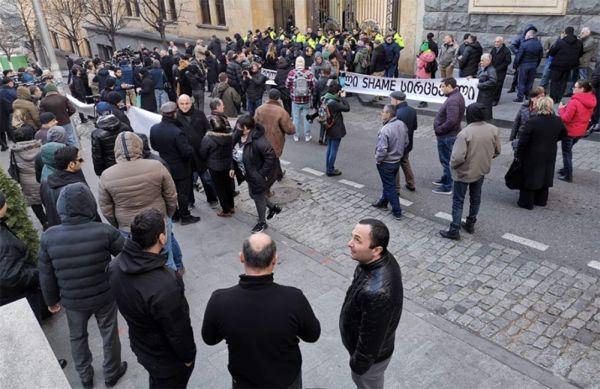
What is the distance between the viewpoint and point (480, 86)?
991 centimetres

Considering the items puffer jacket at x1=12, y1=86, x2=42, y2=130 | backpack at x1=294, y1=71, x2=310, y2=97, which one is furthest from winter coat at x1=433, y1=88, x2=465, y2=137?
puffer jacket at x1=12, y1=86, x2=42, y2=130

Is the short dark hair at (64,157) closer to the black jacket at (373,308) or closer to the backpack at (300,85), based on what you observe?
the black jacket at (373,308)

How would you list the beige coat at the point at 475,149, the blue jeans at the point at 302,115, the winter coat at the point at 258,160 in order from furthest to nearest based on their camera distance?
the blue jeans at the point at 302,115 < the winter coat at the point at 258,160 < the beige coat at the point at 475,149

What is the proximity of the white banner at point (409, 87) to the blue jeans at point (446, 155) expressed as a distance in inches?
129

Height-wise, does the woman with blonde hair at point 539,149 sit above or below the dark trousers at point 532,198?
above

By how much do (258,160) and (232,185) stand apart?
46.7 inches

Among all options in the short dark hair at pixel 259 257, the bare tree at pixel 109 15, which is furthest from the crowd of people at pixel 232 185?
the bare tree at pixel 109 15

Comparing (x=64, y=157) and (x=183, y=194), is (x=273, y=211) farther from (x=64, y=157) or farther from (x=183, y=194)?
(x=64, y=157)

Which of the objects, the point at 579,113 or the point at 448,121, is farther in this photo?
the point at 579,113

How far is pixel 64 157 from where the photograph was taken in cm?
470

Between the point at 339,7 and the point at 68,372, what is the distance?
21047 mm

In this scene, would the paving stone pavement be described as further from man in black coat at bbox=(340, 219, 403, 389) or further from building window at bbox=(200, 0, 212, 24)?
building window at bbox=(200, 0, 212, 24)

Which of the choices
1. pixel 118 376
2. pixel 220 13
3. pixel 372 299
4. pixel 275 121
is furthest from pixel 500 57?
pixel 220 13

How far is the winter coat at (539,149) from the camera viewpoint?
6.46 meters
